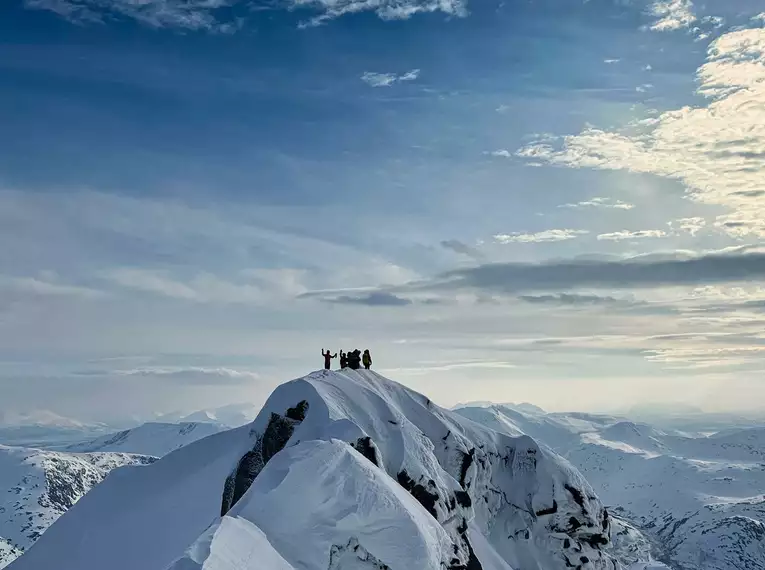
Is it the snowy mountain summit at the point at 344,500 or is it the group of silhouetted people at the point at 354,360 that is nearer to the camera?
the snowy mountain summit at the point at 344,500

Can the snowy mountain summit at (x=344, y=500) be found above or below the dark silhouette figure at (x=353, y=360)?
below

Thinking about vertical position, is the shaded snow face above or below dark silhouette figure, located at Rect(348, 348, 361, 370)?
below

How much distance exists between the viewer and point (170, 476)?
10288 cm

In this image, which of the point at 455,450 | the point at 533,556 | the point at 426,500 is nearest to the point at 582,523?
the point at 533,556

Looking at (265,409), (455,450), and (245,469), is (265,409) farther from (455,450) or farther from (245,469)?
(455,450)

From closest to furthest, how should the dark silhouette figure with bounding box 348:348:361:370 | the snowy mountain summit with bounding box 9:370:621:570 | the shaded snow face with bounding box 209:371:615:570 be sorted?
1. the snowy mountain summit with bounding box 9:370:621:570
2. the shaded snow face with bounding box 209:371:615:570
3. the dark silhouette figure with bounding box 348:348:361:370

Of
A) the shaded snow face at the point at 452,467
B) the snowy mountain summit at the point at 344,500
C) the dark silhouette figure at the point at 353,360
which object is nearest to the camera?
the snowy mountain summit at the point at 344,500

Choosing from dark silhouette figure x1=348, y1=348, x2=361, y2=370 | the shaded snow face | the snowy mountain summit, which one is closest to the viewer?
the snowy mountain summit

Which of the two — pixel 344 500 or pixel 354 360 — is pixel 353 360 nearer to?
pixel 354 360

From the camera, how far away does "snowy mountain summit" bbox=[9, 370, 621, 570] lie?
33188mm

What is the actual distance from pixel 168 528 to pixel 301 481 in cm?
5882

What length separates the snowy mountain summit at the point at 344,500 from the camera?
33.2 m

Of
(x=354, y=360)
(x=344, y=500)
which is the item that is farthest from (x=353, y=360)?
(x=344, y=500)

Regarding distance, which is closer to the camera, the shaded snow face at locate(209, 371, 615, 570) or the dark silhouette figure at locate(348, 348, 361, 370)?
the shaded snow face at locate(209, 371, 615, 570)
